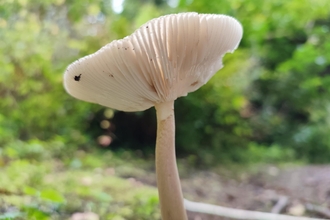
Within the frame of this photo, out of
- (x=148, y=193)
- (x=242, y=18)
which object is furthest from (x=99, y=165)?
(x=242, y=18)

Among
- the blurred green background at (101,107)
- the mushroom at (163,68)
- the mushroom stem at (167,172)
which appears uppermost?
the blurred green background at (101,107)

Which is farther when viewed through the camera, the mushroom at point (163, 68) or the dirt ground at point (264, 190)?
the dirt ground at point (264, 190)

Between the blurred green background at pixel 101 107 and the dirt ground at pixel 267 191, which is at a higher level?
the blurred green background at pixel 101 107

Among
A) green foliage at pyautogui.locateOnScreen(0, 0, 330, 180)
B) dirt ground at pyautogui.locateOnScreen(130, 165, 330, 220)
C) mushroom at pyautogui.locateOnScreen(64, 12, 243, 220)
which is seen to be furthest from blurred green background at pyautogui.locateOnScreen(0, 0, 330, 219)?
mushroom at pyautogui.locateOnScreen(64, 12, 243, 220)

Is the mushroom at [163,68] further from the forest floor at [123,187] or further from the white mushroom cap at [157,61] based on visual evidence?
the forest floor at [123,187]

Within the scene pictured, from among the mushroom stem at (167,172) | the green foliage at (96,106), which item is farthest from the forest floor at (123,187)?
the mushroom stem at (167,172)
